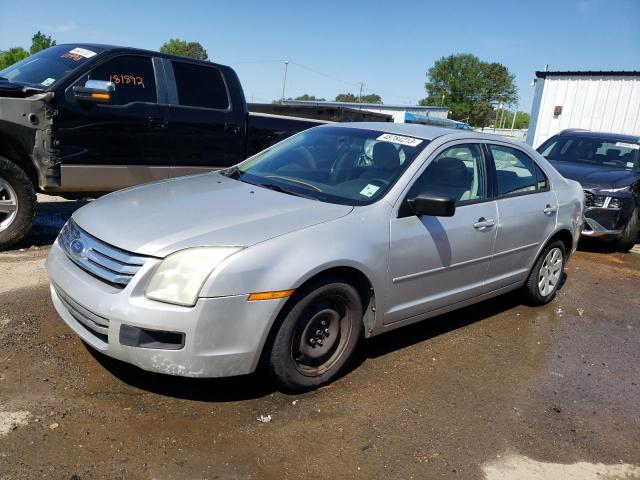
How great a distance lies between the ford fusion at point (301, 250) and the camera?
2.89 meters

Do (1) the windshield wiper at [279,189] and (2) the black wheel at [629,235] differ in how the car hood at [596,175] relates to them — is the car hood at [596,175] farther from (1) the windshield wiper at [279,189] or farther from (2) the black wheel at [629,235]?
(1) the windshield wiper at [279,189]

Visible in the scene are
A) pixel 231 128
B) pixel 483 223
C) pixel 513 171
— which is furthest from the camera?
pixel 231 128

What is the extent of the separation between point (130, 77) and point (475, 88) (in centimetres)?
8981

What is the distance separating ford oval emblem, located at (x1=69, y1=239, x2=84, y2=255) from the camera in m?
3.23

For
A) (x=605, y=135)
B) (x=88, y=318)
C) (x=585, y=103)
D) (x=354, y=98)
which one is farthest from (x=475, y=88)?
(x=88, y=318)

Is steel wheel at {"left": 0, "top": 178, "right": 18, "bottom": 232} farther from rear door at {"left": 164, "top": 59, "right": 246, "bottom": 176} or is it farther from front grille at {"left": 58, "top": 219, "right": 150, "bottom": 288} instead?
front grille at {"left": 58, "top": 219, "right": 150, "bottom": 288}

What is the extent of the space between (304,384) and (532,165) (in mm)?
3069

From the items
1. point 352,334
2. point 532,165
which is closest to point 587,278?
point 532,165

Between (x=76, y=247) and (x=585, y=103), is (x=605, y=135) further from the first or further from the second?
(x=76, y=247)

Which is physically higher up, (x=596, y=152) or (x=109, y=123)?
(x=596, y=152)

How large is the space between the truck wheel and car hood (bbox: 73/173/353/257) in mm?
2081

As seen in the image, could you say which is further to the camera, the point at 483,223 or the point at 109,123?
the point at 109,123

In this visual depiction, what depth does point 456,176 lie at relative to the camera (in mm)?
4207

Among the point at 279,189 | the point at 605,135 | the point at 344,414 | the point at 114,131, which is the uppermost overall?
the point at 605,135
